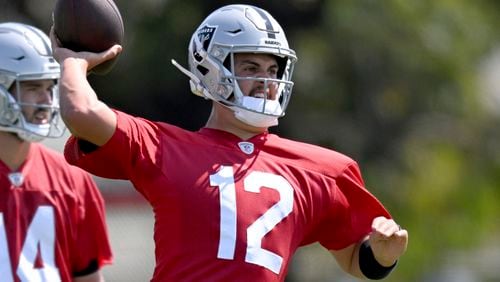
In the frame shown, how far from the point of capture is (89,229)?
5.89m

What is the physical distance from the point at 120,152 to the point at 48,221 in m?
1.37

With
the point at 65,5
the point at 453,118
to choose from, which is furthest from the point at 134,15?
the point at 65,5

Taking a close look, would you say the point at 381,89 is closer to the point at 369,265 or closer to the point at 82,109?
the point at 369,265

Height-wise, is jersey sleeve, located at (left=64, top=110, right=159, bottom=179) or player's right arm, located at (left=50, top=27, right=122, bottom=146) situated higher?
player's right arm, located at (left=50, top=27, right=122, bottom=146)

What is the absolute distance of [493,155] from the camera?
510 inches

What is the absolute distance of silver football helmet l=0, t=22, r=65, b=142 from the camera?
5812 mm

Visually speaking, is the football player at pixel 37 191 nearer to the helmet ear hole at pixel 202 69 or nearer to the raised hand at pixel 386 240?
the helmet ear hole at pixel 202 69

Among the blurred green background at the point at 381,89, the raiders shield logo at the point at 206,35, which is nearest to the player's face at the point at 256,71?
the raiders shield logo at the point at 206,35

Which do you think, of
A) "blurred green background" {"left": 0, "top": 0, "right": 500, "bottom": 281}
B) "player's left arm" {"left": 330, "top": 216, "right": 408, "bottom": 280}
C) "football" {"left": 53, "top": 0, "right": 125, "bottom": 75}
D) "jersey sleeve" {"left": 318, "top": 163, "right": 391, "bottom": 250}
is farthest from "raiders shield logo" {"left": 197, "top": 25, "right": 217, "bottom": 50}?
"blurred green background" {"left": 0, "top": 0, "right": 500, "bottom": 281}

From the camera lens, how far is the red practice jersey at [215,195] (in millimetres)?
4504

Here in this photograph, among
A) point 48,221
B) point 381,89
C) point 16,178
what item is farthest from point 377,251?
point 381,89

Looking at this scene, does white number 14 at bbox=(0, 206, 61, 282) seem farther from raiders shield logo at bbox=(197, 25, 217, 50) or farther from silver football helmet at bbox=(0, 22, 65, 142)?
raiders shield logo at bbox=(197, 25, 217, 50)

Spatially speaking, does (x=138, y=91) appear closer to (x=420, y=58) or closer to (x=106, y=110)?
(x=420, y=58)

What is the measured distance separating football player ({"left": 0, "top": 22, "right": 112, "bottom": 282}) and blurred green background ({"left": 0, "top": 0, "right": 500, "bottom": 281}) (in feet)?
11.7
